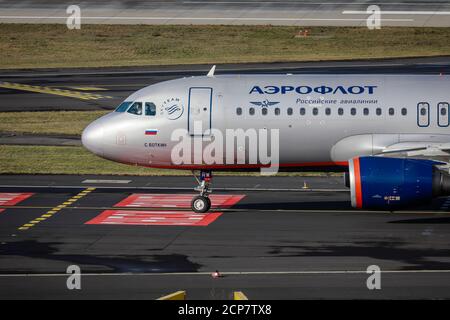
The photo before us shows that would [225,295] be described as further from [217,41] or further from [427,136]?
[217,41]

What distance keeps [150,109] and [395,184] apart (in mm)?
9293

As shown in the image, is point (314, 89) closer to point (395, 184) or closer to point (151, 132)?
point (395, 184)

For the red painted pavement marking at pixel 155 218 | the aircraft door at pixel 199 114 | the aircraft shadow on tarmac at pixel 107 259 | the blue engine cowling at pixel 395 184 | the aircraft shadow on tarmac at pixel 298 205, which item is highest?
the aircraft door at pixel 199 114

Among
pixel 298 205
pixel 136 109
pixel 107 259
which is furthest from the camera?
pixel 298 205

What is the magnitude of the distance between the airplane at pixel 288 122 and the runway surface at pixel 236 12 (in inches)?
1898

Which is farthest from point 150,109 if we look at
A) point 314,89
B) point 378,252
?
point 378,252

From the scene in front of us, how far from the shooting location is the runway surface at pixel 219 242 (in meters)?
30.0

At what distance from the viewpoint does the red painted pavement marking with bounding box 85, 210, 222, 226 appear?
1476 inches

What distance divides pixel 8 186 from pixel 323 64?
3414 cm

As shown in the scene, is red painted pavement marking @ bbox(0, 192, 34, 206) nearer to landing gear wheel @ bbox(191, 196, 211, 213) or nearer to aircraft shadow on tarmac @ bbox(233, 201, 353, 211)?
landing gear wheel @ bbox(191, 196, 211, 213)

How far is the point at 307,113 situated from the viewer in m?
37.6

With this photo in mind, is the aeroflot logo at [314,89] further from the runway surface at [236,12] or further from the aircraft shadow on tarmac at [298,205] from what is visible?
the runway surface at [236,12]

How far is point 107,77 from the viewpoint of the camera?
7188 centimetres

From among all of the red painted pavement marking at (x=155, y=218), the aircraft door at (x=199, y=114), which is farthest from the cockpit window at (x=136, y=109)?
the red painted pavement marking at (x=155, y=218)
